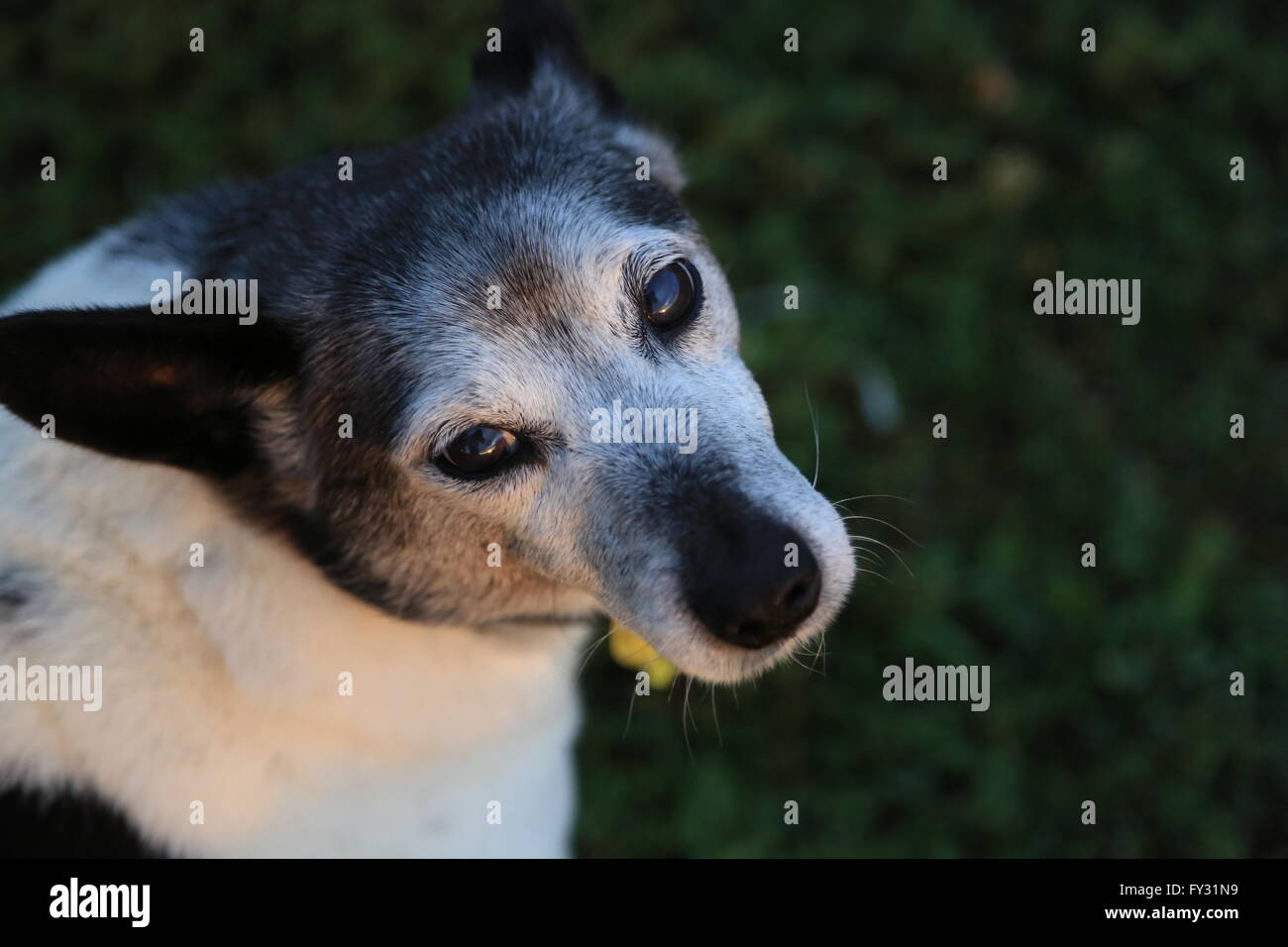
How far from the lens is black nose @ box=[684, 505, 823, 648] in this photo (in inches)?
101

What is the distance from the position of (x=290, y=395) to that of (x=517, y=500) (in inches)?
27.0

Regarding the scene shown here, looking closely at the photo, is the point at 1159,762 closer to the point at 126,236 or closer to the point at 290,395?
the point at 290,395

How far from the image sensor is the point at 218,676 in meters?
2.95

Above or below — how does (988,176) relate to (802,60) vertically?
below

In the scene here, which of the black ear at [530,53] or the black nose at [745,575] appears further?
the black ear at [530,53]

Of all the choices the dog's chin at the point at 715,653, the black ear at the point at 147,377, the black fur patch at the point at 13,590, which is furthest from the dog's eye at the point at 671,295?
the black fur patch at the point at 13,590

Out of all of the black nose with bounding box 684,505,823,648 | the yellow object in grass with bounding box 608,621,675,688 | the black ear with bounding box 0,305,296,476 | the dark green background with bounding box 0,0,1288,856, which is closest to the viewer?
the black ear with bounding box 0,305,296,476

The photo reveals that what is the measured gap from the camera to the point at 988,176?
5613 millimetres

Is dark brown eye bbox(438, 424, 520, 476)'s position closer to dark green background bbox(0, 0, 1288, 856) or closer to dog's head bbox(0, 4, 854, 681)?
dog's head bbox(0, 4, 854, 681)

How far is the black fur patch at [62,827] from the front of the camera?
9.02ft

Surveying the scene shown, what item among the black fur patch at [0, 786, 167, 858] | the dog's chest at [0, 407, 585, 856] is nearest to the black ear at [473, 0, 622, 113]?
the dog's chest at [0, 407, 585, 856]

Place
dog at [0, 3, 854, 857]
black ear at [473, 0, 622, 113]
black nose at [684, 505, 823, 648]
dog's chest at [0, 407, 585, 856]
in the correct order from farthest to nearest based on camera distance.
Result: black ear at [473, 0, 622, 113] → dog's chest at [0, 407, 585, 856] → dog at [0, 3, 854, 857] → black nose at [684, 505, 823, 648]

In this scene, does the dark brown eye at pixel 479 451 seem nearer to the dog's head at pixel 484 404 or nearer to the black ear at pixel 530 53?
the dog's head at pixel 484 404
